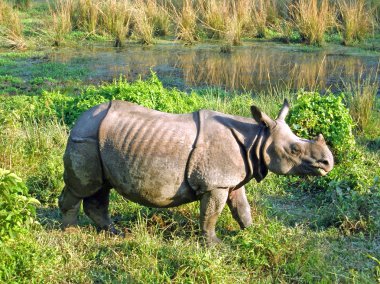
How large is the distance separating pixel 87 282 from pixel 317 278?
1718 mm

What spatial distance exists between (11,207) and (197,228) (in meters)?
1.67

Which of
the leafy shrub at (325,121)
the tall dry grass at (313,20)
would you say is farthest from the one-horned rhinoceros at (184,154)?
the tall dry grass at (313,20)

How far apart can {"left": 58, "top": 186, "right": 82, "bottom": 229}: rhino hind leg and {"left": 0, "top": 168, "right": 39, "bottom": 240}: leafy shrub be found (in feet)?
2.07

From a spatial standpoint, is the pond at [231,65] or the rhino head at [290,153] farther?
the pond at [231,65]

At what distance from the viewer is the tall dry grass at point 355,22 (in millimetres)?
16578

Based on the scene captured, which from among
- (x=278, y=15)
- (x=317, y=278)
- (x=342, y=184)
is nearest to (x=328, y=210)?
(x=342, y=184)

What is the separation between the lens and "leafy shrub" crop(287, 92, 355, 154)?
745cm

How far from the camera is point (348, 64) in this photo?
1482 cm

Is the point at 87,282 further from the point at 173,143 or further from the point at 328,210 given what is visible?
the point at 328,210

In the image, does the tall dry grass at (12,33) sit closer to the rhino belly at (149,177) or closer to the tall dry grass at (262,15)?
the tall dry grass at (262,15)

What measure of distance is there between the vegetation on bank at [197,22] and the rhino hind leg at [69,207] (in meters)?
10.9

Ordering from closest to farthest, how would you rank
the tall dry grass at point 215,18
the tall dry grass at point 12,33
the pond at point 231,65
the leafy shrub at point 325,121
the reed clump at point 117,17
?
the leafy shrub at point 325,121
the pond at point 231,65
the tall dry grass at point 12,33
the reed clump at point 117,17
the tall dry grass at point 215,18

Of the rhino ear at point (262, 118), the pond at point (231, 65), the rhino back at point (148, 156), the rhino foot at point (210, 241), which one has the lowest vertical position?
the pond at point (231, 65)

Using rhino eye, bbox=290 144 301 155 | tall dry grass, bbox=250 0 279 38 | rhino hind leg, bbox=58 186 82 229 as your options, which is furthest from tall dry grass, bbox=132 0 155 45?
rhino eye, bbox=290 144 301 155
